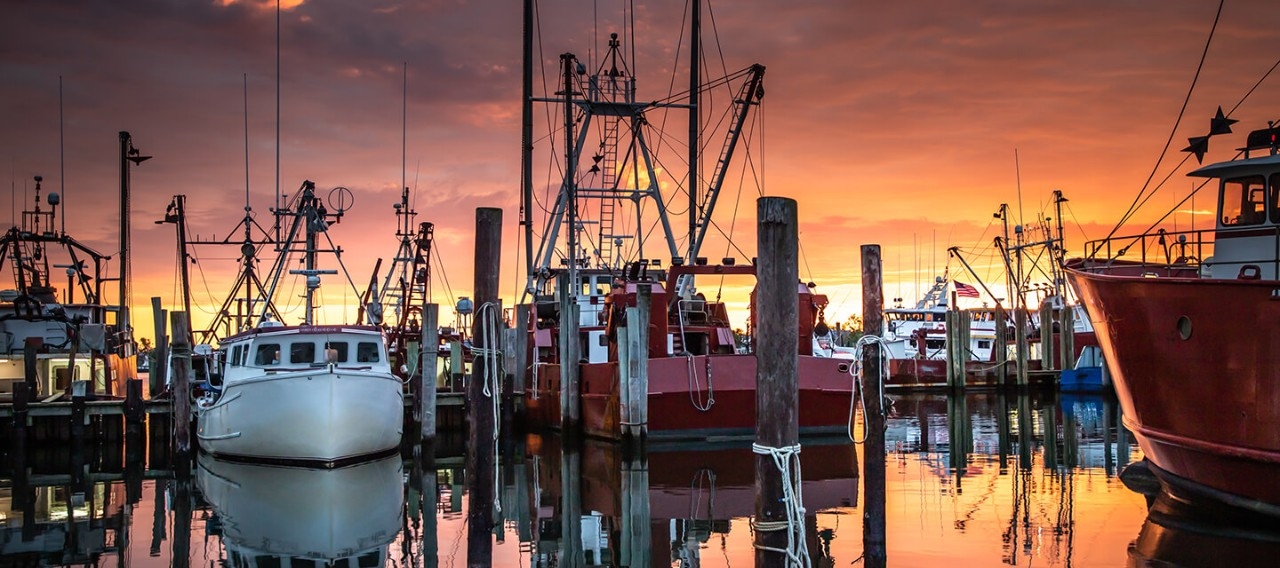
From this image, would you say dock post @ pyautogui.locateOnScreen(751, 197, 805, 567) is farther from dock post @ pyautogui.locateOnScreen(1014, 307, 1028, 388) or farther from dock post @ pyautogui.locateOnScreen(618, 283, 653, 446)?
dock post @ pyautogui.locateOnScreen(1014, 307, 1028, 388)

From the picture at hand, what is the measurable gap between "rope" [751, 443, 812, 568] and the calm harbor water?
98cm

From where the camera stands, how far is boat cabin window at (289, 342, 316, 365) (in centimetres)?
2220

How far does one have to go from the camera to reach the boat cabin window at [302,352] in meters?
22.2

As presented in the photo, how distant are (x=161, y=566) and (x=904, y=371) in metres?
36.6

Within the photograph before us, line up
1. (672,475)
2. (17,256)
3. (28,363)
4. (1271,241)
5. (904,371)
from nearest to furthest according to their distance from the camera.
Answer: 1. (1271,241)
2. (672,475)
3. (28,363)
4. (17,256)
5. (904,371)

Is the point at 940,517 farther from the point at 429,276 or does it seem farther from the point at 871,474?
the point at 429,276

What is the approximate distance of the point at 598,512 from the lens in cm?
1628

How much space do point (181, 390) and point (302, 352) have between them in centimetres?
243

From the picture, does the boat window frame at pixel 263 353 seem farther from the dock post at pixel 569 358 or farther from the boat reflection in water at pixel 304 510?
the dock post at pixel 569 358

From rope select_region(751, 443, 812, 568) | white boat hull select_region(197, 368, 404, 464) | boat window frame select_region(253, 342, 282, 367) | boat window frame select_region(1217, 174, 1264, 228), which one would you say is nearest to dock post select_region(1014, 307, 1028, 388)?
boat window frame select_region(1217, 174, 1264, 228)

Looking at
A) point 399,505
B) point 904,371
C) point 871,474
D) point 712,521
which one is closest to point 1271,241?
point 871,474

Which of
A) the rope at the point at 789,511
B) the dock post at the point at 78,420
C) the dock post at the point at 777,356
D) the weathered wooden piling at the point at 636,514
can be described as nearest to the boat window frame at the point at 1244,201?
the dock post at the point at 777,356

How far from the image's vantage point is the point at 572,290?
25406 millimetres

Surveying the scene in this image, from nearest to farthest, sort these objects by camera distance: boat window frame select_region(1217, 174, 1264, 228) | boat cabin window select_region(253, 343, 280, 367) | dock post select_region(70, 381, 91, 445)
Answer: boat window frame select_region(1217, 174, 1264, 228) < boat cabin window select_region(253, 343, 280, 367) < dock post select_region(70, 381, 91, 445)
